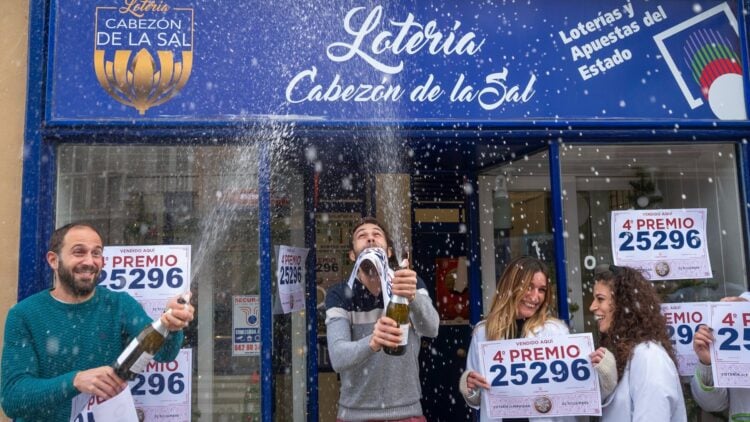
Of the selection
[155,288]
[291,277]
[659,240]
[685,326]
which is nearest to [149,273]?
[155,288]

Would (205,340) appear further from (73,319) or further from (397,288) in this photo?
(397,288)

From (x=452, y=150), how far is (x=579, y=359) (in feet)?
6.83

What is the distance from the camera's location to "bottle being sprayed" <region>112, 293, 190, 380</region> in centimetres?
321

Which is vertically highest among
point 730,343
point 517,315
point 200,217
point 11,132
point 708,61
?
point 708,61

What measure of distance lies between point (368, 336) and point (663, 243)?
239 centimetres

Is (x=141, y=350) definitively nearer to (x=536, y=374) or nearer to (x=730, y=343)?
(x=536, y=374)

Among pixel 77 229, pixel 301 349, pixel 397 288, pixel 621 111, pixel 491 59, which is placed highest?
pixel 491 59

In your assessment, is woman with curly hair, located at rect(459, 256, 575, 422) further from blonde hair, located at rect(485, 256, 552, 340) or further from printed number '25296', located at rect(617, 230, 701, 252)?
printed number '25296', located at rect(617, 230, 701, 252)

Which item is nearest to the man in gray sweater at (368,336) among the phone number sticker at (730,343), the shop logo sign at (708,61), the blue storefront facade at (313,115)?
the blue storefront facade at (313,115)

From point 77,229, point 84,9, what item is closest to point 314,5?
point 84,9

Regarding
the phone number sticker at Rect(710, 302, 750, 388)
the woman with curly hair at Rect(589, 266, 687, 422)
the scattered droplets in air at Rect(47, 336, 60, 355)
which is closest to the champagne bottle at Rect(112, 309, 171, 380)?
the scattered droplets in air at Rect(47, 336, 60, 355)

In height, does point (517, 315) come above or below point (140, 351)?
above

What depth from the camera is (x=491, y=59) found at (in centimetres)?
483

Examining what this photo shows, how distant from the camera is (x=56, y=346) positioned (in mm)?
3377
